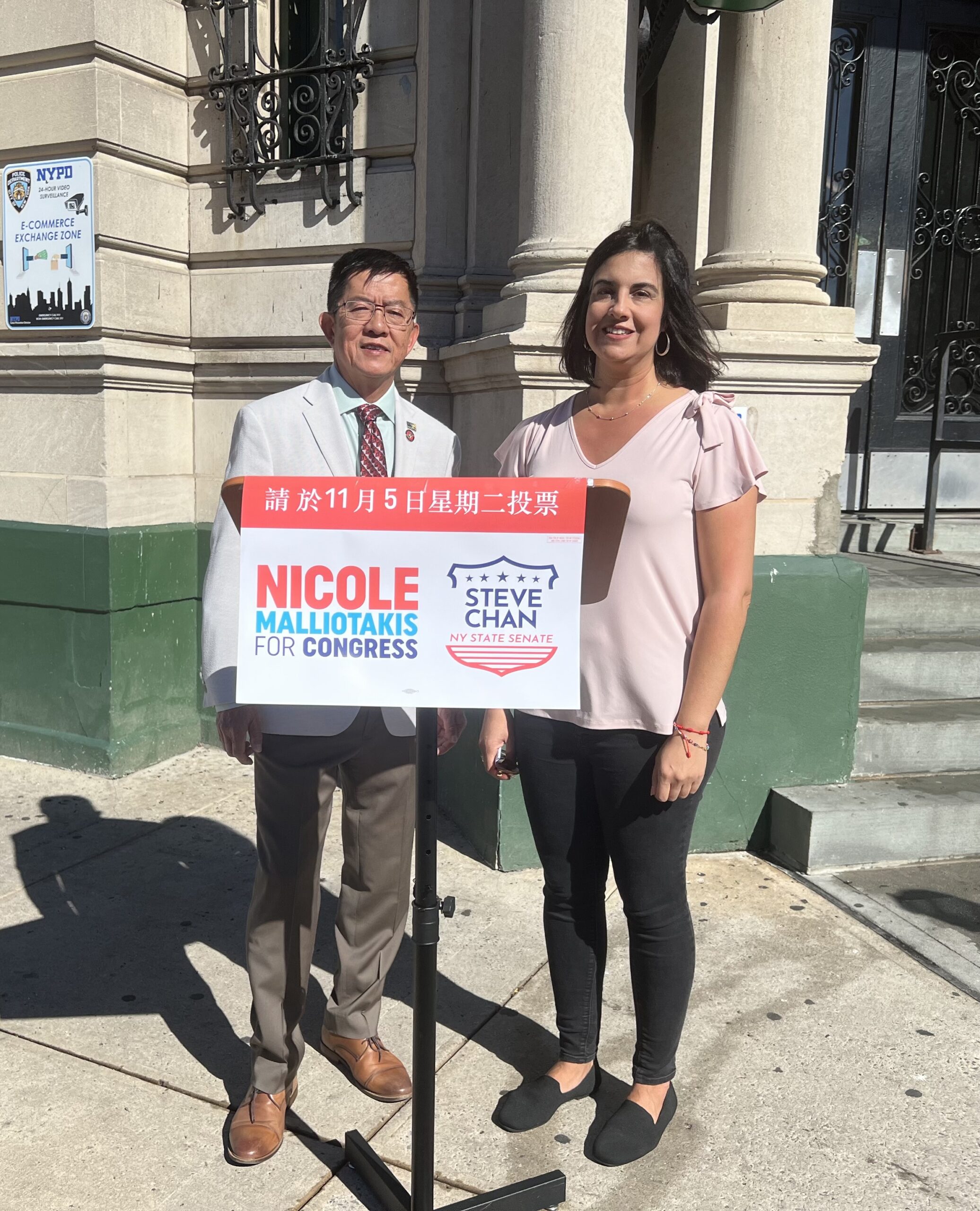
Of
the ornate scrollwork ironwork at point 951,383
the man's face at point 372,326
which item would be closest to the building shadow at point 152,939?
the man's face at point 372,326

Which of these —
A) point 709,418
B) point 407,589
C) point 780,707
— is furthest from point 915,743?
point 407,589

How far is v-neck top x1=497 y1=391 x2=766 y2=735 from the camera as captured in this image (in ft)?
7.91

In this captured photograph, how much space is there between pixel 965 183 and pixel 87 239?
5014mm

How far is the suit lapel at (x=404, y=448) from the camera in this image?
2627 millimetres

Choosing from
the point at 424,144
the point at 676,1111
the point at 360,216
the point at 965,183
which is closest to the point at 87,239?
the point at 360,216

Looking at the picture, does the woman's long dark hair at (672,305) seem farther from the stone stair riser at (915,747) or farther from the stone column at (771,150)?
the stone stair riser at (915,747)

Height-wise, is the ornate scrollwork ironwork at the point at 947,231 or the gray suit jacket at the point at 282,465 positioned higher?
the ornate scrollwork ironwork at the point at 947,231

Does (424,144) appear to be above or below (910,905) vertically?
above

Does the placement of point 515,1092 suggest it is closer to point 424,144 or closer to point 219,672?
point 219,672

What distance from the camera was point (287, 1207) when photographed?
246cm

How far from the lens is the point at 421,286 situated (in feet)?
16.3

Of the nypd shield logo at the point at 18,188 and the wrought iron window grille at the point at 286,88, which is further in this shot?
the nypd shield logo at the point at 18,188

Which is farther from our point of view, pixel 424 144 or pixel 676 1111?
pixel 424 144

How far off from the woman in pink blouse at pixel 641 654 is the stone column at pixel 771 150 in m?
2.01
